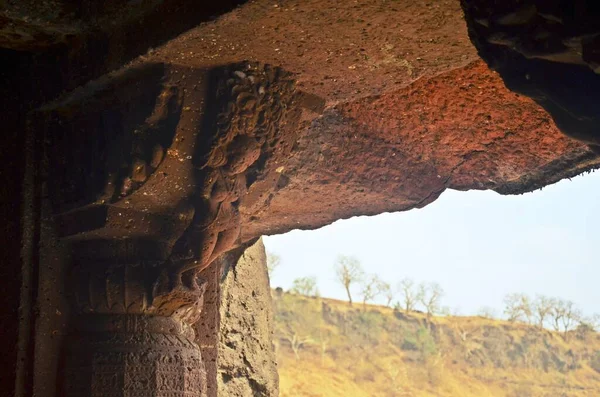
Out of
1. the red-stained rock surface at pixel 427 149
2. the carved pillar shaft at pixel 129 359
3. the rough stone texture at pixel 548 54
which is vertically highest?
the red-stained rock surface at pixel 427 149

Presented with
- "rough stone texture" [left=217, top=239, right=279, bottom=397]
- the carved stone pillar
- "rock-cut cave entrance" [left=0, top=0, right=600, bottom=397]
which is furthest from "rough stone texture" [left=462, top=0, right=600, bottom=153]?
"rough stone texture" [left=217, top=239, right=279, bottom=397]

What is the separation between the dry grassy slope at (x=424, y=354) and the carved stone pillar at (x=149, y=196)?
1711cm

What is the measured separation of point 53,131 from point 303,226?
1.64 meters

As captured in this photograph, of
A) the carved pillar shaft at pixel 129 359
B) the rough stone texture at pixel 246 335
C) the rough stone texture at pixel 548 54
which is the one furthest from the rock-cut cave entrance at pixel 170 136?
the rough stone texture at pixel 246 335

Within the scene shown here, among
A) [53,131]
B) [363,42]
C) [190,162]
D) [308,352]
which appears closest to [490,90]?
[363,42]

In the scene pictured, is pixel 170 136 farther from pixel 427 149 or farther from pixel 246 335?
pixel 246 335

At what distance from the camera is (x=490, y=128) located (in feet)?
10.8

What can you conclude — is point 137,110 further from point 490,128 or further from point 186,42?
point 490,128

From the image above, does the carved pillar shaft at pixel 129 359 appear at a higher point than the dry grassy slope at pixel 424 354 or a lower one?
lower

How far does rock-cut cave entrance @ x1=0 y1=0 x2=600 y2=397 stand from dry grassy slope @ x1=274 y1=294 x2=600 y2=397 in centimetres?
1701

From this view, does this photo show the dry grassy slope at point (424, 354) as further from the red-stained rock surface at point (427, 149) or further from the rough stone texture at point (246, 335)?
A: the red-stained rock surface at point (427, 149)

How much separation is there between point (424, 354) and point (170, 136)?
21.9m

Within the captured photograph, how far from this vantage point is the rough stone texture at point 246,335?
4.62 meters

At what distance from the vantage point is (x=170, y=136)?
105 inches
